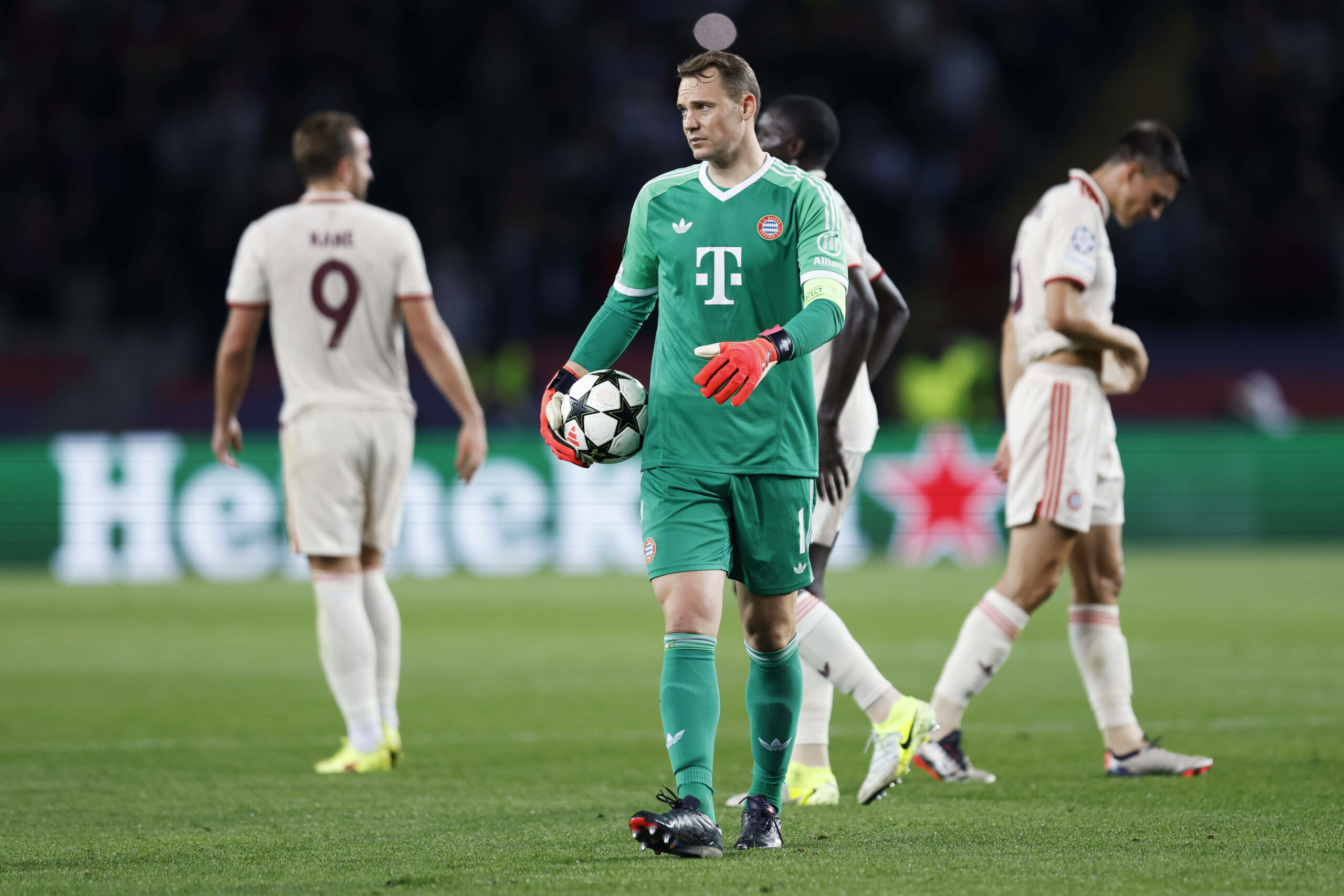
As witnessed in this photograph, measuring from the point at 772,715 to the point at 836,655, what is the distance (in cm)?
Result: 99

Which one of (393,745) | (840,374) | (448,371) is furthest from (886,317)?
(393,745)

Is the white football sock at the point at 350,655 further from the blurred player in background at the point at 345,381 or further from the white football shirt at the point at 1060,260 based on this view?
the white football shirt at the point at 1060,260

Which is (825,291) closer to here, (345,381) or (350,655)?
(345,381)

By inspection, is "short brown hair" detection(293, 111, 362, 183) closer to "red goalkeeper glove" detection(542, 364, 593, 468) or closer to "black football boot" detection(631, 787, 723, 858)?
"red goalkeeper glove" detection(542, 364, 593, 468)

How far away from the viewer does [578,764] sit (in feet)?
A: 20.4

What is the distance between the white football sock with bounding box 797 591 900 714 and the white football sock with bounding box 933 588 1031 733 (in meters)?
0.60

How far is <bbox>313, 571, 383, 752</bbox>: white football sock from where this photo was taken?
621cm

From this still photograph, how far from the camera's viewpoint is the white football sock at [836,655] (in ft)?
17.8

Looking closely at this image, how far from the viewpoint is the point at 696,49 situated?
20922mm

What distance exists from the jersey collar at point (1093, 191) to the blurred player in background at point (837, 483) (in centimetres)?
88

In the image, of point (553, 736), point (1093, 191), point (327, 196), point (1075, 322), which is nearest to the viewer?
point (1075, 322)

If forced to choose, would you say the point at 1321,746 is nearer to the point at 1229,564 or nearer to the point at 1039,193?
the point at 1229,564

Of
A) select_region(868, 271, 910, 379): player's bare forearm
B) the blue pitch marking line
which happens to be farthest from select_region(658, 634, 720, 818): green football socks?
the blue pitch marking line

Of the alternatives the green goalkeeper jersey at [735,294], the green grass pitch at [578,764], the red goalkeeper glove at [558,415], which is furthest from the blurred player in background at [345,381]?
the green goalkeeper jersey at [735,294]
